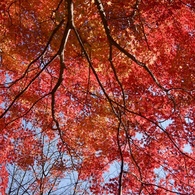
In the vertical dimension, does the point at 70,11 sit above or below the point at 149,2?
below

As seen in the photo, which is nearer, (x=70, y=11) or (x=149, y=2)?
(x=70, y=11)

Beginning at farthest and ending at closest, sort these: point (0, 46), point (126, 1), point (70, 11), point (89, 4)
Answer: point (0, 46) < point (126, 1) < point (89, 4) < point (70, 11)

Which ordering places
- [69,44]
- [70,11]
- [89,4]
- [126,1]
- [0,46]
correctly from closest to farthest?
[70,11], [89,4], [126,1], [69,44], [0,46]

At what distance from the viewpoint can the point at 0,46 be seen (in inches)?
458

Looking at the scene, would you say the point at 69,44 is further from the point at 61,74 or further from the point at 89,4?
the point at 61,74

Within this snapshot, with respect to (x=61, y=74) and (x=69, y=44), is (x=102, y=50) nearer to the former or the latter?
(x=69, y=44)

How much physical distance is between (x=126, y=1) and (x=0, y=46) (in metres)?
5.50

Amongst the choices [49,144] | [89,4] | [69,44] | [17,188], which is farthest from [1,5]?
[17,188]

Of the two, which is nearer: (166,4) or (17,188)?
(166,4)

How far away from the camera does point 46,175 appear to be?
40.6 ft

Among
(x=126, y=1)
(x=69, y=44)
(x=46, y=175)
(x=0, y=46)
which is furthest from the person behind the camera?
(x=46, y=175)

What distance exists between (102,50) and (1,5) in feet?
12.2

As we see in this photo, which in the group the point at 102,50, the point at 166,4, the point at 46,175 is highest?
the point at 166,4

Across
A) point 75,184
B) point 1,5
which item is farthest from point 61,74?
point 75,184
